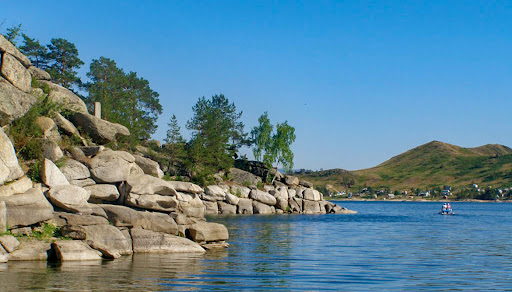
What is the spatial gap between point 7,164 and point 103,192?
6611mm

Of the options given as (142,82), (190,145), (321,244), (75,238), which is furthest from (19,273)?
(142,82)

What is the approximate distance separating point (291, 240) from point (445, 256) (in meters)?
11.8

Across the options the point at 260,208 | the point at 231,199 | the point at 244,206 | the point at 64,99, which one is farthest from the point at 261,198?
the point at 64,99

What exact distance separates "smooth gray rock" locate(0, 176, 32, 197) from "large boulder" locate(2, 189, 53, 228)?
0.85 m

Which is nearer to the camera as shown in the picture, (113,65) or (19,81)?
(19,81)

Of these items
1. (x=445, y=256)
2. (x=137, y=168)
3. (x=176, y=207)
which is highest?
(x=137, y=168)

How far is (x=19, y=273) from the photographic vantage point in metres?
18.2

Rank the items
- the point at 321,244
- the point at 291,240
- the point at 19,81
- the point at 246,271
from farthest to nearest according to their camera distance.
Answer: the point at 291,240 → the point at 321,244 → the point at 19,81 → the point at 246,271

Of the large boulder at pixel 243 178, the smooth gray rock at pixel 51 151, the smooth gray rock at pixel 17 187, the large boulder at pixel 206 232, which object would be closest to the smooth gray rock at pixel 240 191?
the large boulder at pixel 243 178

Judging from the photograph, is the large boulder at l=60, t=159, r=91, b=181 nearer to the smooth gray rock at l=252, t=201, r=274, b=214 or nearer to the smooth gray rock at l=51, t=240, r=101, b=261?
the smooth gray rock at l=51, t=240, r=101, b=261

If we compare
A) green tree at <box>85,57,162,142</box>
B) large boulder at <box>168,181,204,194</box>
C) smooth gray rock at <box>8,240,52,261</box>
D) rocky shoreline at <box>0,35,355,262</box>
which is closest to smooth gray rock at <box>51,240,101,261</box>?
rocky shoreline at <box>0,35,355,262</box>

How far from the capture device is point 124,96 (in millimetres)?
78375

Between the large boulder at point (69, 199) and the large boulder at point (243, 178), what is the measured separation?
202 feet

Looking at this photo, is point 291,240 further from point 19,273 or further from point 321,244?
point 19,273
